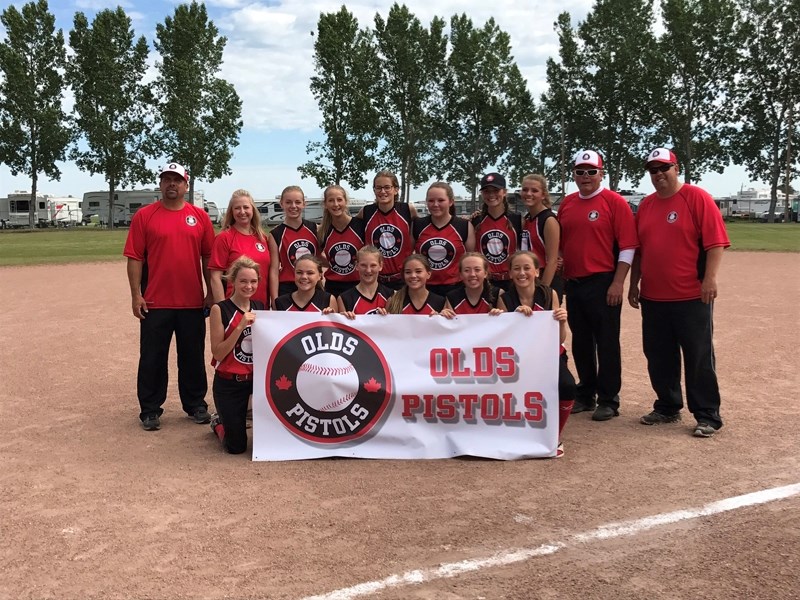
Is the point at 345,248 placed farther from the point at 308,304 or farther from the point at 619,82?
the point at 619,82

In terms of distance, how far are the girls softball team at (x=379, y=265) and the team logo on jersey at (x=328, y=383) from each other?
0.26 m

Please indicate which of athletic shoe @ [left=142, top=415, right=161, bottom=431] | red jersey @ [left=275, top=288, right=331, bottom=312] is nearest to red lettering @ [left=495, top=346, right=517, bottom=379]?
red jersey @ [left=275, top=288, right=331, bottom=312]

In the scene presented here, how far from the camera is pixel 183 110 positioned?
5478cm

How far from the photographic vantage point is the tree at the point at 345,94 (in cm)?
5334

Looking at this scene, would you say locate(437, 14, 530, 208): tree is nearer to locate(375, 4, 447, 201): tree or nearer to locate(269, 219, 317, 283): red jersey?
locate(375, 4, 447, 201): tree

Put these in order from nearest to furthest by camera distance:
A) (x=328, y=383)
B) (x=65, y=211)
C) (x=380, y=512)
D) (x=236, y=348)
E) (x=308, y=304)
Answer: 1. (x=380, y=512)
2. (x=328, y=383)
3. (x=236, y=348)
4. (x=308, y=304)
5. (x=65, y=211)

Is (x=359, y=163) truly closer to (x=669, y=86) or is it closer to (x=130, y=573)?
(x=669, y=86)

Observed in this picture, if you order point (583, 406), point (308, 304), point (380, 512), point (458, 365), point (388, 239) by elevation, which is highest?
point (388, 239)

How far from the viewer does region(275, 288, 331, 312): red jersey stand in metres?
5.64

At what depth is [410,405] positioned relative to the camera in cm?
536

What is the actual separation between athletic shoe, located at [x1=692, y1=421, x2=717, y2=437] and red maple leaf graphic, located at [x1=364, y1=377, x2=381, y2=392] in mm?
2634

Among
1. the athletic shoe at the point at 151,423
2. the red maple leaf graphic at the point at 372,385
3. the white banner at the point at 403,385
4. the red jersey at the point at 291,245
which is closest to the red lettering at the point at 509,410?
the white banner at the point at 403,385

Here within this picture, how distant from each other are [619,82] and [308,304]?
5843cm

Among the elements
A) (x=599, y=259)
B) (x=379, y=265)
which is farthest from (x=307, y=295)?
→ (x=599, y=259)
